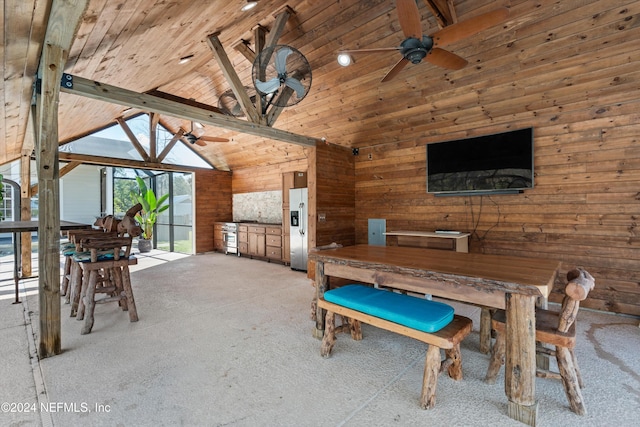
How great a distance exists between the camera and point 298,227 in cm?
596

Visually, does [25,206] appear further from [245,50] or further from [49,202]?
[245,50]

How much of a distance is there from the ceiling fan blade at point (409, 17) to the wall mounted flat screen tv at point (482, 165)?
2.49m

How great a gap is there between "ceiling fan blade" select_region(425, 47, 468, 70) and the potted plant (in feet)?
→ 27.6

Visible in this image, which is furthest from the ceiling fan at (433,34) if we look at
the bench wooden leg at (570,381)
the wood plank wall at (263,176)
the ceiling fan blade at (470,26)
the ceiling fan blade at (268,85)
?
the wood plank wall at (263,176)

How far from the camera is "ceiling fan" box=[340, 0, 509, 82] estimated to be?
2170 millimetres

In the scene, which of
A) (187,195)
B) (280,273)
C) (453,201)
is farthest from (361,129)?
(187,195)

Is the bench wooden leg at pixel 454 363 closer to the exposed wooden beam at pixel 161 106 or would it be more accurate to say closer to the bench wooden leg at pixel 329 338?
the bench wooden leg at pixel 329 338

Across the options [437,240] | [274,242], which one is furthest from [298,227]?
[437,240]

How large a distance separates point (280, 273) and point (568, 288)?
472 cm

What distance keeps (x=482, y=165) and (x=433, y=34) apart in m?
2.49

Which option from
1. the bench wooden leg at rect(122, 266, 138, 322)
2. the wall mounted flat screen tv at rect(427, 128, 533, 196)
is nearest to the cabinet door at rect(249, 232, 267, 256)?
the bench wooden leg at rect(122, 266, 138, 322)

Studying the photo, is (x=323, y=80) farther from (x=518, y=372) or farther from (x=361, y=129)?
(x=518, y=372)

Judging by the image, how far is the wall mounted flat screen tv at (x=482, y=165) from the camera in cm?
396

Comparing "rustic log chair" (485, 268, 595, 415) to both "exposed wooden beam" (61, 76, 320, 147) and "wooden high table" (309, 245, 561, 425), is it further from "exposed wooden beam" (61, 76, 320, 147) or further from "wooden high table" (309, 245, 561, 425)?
"exposed wooden beam" (61, 76, 320, 147)
